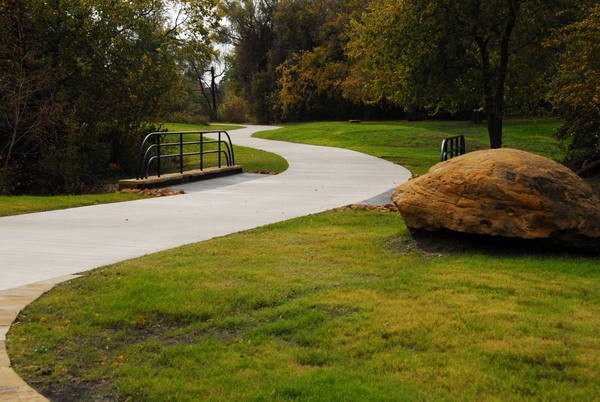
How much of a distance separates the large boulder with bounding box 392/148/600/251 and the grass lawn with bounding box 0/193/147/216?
6.75 metres

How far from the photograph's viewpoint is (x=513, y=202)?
741 cm

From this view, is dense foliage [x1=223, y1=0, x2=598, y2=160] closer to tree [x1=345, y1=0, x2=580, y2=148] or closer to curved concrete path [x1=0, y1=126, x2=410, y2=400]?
tree [x1=345, y1=0, x2=580, y2=148]

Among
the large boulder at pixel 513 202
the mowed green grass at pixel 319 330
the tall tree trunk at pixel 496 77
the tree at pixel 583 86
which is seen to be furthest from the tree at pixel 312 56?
the mowed green grass at pixel 319 330

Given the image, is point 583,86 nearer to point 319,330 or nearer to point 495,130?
point 319,330

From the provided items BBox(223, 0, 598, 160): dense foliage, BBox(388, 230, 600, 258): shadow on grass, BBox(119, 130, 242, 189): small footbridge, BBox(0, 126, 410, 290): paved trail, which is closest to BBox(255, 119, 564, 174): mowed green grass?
BBox(223, 0, 598, 160): dense foliage

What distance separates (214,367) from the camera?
4320 mm

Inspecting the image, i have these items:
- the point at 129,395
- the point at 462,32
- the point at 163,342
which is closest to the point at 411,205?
the point at 163,342

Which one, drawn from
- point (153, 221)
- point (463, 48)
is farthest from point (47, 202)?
point (463, 48)

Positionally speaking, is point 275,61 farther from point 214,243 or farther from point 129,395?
point 129,395

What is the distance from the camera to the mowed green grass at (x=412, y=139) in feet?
90.2

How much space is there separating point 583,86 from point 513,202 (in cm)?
580

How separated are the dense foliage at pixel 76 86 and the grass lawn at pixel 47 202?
2.59 m

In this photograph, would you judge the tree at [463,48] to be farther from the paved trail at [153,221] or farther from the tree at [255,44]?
the tree at [255,44]

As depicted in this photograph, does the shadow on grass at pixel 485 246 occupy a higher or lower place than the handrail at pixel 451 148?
lower
